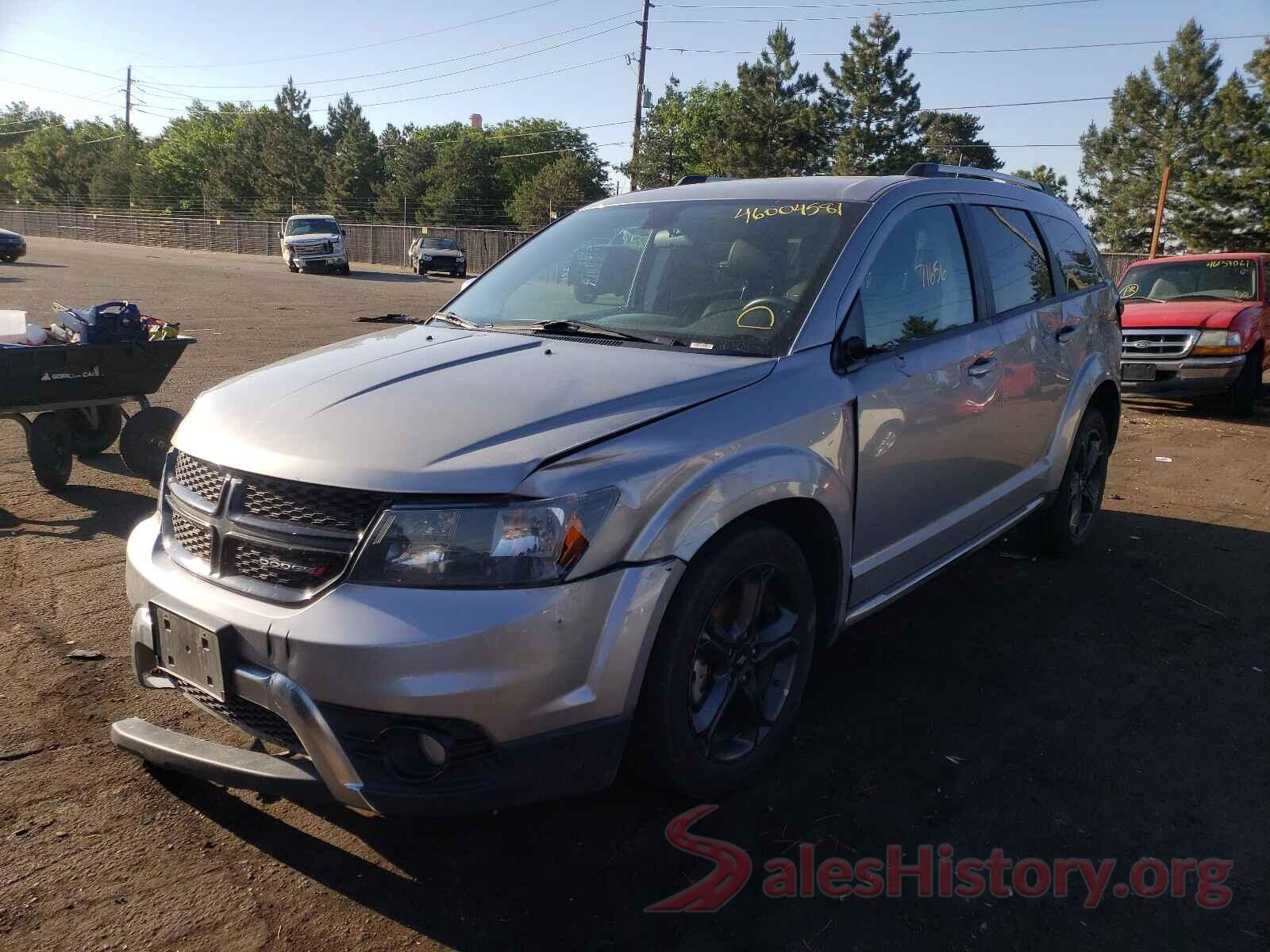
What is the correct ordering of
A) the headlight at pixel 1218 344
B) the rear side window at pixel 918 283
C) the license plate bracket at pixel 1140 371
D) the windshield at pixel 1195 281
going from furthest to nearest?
the windshield at pixel 1195 281 < the license plate bracket at pixel 1140 371 < the headlight at pixel 1218 344 < the rear side window at pixel 918 283

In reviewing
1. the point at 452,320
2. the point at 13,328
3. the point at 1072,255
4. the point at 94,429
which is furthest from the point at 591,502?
the point at 94,429

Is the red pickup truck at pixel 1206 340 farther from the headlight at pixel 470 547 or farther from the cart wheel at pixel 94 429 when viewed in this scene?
the headlight at pixel 470 547

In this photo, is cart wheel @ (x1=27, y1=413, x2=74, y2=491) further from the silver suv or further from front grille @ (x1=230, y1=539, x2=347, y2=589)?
front grille @ (x1=230, y1=539, x2=347, y2=589)

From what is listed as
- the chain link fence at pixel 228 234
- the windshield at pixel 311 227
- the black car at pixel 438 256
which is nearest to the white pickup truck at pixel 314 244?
the windshield at pixel 311 227

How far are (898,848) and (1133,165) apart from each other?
211 ft

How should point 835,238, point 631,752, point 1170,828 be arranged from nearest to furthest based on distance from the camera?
point 631,752 → point 1170,828 → point 835,238

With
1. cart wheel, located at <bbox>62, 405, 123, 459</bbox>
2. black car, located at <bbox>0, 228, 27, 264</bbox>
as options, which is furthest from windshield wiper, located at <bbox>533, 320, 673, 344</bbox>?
black car, located at <bbox>0, 228, 27, 264</bbox>

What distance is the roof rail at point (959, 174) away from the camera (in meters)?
4.20

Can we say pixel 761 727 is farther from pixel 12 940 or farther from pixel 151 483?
pixel 151 483

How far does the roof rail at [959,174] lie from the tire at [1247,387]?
6785 mm

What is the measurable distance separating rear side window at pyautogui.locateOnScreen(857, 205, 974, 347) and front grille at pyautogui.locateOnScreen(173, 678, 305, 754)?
2.23 metres

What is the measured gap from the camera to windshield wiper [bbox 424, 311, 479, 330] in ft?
12.6

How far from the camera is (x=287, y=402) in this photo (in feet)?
9.34

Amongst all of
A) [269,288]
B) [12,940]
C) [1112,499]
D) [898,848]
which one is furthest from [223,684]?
[269,288]
